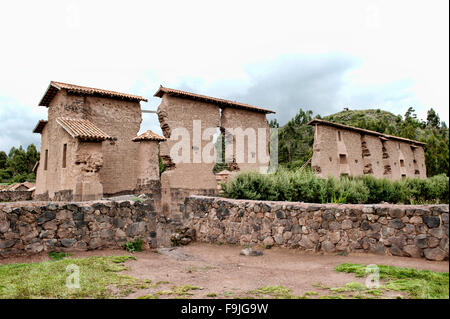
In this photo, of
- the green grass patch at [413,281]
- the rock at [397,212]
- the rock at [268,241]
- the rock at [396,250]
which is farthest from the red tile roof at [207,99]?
the green grass patch at [413,281]

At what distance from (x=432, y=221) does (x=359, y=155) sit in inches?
666

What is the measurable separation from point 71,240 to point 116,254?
1.04 meters

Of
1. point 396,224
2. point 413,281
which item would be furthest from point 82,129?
point 413,281

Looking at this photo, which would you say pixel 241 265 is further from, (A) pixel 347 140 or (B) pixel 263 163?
(A) pixel 347 140

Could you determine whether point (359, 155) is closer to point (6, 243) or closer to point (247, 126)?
point (247, 126)

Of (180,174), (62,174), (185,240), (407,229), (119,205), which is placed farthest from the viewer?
(180,174)

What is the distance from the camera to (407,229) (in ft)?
20.5

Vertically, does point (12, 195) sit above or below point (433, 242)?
above

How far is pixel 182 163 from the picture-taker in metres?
15.7

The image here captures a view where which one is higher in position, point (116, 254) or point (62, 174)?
point (62, 174)

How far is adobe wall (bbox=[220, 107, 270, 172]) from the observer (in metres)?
17.8

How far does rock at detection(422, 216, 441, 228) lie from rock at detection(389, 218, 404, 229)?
45 centimetres

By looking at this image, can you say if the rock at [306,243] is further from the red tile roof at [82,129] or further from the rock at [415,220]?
the red tile roof at [82,129]

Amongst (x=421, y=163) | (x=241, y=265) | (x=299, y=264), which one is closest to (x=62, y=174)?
(x=241, y=265)
